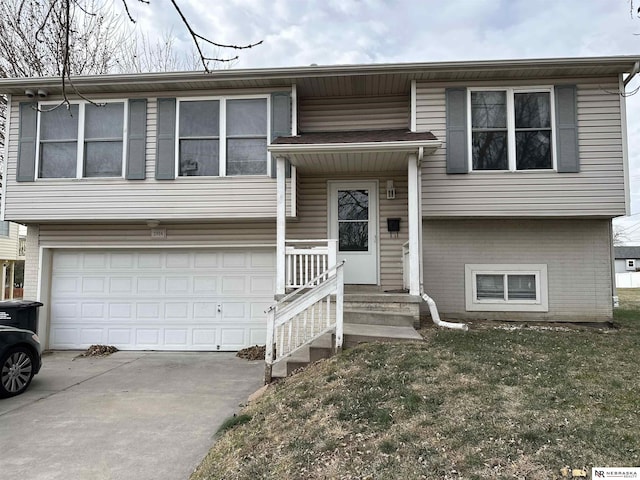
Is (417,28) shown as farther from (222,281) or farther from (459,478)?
(459,478)

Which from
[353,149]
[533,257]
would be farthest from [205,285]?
[533,257]

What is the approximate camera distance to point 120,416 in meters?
4.48

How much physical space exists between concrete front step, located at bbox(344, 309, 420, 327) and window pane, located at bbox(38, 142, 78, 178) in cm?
592

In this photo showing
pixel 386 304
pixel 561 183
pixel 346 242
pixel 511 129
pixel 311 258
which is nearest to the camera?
pixel 386 304

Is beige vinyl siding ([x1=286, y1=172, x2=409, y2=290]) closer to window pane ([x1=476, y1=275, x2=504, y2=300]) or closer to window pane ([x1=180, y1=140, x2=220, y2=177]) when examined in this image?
window pane ([x1=476, y1=275, x2=504, y2=300])

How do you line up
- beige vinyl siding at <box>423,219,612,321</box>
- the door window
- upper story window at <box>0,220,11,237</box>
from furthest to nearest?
upper story window at <box>0,220,11,237</box> → the door window → beige vinyl siding at <box>423,219,612,321</box>

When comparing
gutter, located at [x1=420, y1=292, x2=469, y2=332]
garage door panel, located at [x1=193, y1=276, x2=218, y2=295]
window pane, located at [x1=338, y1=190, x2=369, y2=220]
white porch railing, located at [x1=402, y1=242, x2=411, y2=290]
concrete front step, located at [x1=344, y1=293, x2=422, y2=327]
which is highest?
window pane, located at [x1=338, y1=190, x2=369, y2=220]

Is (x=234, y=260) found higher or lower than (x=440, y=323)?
higher

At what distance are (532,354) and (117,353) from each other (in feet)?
23.8

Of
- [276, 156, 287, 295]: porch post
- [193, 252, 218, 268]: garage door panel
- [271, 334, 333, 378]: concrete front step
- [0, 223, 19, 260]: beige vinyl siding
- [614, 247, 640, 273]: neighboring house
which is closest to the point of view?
[271, 334, 333, 378]: concrete front step

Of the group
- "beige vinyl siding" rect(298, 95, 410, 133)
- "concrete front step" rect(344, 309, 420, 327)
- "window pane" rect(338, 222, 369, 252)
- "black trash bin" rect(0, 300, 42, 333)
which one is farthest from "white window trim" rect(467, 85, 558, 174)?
"black trash bin" rect(0, 300, 42, 333)

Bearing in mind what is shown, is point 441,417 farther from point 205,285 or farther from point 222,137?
point 222,137

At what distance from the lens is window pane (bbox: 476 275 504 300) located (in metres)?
7.51

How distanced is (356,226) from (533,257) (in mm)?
3264
